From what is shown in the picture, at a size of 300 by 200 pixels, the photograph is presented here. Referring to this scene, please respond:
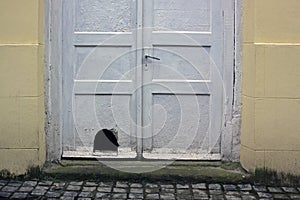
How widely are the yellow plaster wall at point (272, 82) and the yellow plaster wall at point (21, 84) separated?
217 cm

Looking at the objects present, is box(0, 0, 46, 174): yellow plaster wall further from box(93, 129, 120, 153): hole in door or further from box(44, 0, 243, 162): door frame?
box(93, 129, 120, 153): hole in door

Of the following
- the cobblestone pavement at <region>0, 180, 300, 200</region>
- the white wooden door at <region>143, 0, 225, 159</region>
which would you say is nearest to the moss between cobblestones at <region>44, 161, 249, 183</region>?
the cobblestone pavement at <region>0, 180, 300, 200</region>

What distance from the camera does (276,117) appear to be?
523 centimetres

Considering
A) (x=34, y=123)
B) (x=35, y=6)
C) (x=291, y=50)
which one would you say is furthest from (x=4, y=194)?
(x=291, y=50)

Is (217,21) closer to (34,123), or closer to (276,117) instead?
(276,117)

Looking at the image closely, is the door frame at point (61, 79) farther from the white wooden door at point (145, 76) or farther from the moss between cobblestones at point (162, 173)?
the moss between cobblestones at point (162, 173)

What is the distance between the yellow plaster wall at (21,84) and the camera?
5211 millimetres

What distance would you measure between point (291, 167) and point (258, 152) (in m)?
0.38

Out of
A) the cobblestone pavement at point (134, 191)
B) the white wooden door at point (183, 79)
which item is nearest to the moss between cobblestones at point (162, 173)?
the cobblestone pavement at point (134, 191)

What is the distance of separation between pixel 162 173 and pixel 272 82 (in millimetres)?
1485

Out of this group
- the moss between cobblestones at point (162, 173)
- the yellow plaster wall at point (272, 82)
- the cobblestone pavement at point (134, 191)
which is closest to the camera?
the cobblestone pavement at point (134, 191)

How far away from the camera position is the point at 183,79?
5.60m

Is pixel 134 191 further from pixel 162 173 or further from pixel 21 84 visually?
pixel 21 84

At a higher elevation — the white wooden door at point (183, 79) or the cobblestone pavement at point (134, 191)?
the white wooden door at point (183, 79)
